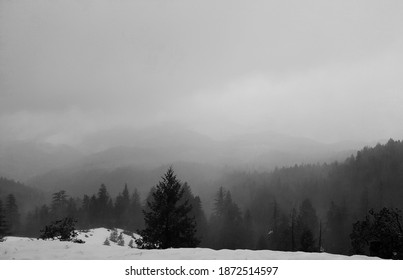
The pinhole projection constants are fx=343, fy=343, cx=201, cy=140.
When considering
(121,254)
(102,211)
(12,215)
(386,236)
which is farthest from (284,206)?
(121,254)

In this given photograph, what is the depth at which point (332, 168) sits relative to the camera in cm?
14138

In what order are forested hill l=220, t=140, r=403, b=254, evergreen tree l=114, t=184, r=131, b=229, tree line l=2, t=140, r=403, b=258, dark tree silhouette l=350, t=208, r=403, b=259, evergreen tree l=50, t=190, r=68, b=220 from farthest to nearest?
evergreen tree l=50, t=190, r=68, b=220 < forested hill l=220, t=140, r=403, b=254 < evergreen tree l=114, t=184, r=131, b=229 < tree line l=2, t=140, r=403, b=258 < dark tree silhouette l=350, t=208, r=403, b=259

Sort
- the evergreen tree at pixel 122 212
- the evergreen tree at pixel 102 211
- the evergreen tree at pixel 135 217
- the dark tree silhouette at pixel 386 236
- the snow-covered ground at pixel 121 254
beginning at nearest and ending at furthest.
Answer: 1. the snow-covered ground at pixel 121 254
2. the dark tree silhouette at pixel 386 236
3. the evergreen tree at pixel 102 211
4. the evergreen tree at pixel 122 212
5. the evergreen tree at pixel 135 217

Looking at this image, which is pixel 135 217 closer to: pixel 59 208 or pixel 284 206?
pixel 59 208

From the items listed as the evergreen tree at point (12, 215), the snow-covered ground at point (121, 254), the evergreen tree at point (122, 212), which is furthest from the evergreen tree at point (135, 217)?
the snow-covered ground at point (121, 254)

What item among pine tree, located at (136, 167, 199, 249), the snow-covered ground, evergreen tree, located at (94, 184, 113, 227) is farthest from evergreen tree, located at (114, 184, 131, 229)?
the snow-covered ground

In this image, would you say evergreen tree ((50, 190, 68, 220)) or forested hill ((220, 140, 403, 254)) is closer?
forested hill ((220, 140, 403, 254))

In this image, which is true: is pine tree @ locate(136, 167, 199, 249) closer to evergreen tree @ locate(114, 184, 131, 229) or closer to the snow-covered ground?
the snow-covered ground

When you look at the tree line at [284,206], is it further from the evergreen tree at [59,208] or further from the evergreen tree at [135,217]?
the evergreen tree at [135,217]

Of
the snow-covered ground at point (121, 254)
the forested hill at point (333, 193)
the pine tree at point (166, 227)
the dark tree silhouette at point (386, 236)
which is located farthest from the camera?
the forested hill at point (333, 193)

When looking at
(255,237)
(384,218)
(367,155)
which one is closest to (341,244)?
(255,237)

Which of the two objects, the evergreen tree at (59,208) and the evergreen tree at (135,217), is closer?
the evergreen tree at (135,217)
